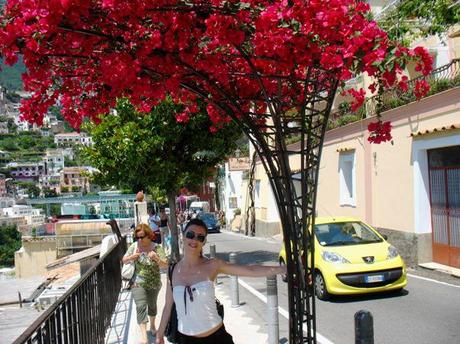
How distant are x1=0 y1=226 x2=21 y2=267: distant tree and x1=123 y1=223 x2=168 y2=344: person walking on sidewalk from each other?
110m

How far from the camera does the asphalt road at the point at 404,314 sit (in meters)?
7.39

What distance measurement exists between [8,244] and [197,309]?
411ft

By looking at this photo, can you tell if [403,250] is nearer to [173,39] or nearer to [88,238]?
[173,39]

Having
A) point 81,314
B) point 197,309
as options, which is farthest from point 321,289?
point 197,309

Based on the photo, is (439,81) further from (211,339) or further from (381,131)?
(211,339)

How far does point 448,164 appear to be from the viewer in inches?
543

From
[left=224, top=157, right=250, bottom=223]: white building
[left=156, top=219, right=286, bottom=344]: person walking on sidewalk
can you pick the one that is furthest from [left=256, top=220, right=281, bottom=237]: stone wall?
[left=156, top=219, right=286, bottom=344]: person walking on sidewalk

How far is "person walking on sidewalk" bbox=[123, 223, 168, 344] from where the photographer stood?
22.5 feet

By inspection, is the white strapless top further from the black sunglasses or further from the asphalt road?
the asphalt road

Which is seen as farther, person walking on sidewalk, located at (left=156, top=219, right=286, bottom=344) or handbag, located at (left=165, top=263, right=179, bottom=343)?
handbag, located at (left=165, top=263, right=179, bottom=343)

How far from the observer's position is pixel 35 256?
1879 inches

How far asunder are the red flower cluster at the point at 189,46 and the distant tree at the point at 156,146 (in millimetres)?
9599

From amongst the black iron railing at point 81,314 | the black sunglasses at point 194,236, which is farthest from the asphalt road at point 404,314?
the black sunglasses at point 194,236

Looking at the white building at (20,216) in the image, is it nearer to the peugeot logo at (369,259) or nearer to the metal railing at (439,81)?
the metal railing at (439,81)
